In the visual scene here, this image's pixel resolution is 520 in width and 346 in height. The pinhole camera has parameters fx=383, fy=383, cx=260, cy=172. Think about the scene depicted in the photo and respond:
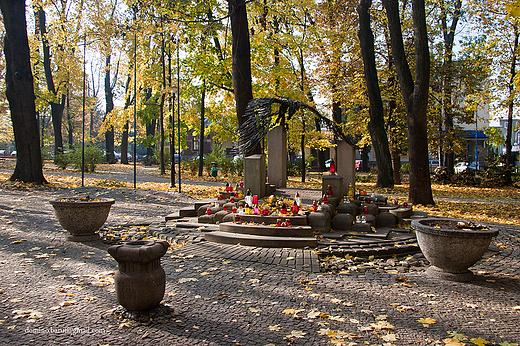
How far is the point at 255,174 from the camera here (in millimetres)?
10523

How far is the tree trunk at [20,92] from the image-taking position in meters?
17.0

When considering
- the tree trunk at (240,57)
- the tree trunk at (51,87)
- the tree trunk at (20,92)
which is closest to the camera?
the tree trunk at (240,57)

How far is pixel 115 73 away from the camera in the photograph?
45.4 meters

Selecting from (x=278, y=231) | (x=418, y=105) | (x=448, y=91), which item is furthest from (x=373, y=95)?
(x=278, y=231)

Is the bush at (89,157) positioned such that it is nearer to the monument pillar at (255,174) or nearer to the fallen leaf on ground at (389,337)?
the monument pillar at (255,174)

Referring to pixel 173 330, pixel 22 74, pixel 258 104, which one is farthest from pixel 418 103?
pixel 22 74

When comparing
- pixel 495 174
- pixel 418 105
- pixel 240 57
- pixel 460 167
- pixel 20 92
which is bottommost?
pixel 495 174

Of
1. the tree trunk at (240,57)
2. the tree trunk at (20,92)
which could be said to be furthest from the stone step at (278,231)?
the tree trunk at (20,92)

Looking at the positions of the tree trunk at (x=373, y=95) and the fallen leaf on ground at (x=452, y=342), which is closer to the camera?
the fallen leaf on ground at (x=452, y=342)

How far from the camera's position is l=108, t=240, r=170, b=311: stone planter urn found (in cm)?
402

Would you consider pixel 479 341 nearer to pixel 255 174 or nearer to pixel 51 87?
pixel 255 174

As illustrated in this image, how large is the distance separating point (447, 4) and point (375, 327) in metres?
23.8

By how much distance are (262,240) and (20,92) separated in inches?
602

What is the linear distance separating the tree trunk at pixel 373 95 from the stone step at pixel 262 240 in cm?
1364
